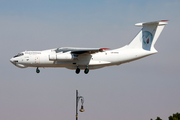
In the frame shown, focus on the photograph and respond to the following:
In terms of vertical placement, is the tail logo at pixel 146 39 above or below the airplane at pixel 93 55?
above

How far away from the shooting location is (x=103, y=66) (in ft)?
82.4

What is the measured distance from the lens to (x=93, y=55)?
2461 centimetres

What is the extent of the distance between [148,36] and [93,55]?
173 inches

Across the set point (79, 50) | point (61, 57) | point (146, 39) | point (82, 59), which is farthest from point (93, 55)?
point (146, 39)

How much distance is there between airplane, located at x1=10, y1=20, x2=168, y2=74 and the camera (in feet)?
77.4

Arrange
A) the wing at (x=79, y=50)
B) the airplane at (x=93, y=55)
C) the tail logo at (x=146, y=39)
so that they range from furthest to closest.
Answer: the tail logo at (x=146, y=39) < the airplane at (x=93, y=55) < the wing at (x=79, y=50)

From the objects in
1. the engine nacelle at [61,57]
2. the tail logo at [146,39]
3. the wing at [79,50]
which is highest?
the tail logo at [146,39]

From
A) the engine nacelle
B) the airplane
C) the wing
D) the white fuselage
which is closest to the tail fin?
the airplane

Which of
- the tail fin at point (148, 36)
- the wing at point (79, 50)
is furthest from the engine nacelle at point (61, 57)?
the tail fin at point (148, 36)

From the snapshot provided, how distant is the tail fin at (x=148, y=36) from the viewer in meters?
25.6

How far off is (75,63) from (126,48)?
3.92m

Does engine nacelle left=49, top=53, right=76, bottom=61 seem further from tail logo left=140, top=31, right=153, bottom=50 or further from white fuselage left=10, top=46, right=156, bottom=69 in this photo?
tail logo left=140, top=31, right=153, bottom=50

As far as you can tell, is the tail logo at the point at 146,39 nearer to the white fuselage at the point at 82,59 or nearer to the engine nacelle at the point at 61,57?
the white fuselage at the point at 82,59

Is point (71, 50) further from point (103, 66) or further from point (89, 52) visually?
point (103, 66)
